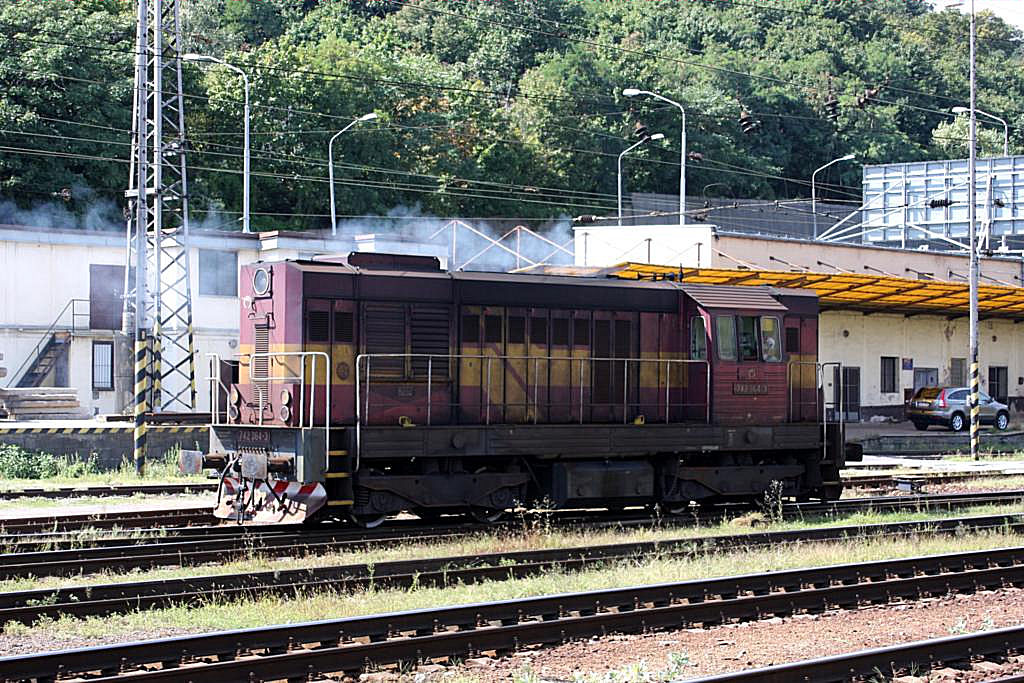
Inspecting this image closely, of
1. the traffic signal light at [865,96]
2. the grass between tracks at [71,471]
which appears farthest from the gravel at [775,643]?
the traffic signal light at [865,96]

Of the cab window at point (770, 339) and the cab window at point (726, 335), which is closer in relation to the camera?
the cab window at point (726, 335)

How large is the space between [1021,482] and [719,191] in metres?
58.3

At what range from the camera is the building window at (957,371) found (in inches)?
1736

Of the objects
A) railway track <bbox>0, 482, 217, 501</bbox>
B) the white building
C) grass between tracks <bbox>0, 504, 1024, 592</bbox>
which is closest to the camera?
grass between tracks <bbox>0, 504, 1024, 592</bbox>

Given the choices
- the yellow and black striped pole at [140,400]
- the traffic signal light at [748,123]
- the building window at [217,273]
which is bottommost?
the yellow and black striped pole at [140,400]

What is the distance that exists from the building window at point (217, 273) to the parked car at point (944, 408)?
22.6 m

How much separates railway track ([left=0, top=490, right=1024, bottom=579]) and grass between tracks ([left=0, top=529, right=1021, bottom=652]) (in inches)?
88.5

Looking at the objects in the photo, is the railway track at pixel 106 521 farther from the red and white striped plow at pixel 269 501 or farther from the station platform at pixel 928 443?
the station platform at pixel 928 443

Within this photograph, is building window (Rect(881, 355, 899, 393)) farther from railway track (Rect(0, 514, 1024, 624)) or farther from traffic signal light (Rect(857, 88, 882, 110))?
traffic signal light (Rect(857, 88, 882, 110))

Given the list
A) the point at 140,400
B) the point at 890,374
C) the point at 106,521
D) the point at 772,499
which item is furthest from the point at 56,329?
the point at 890,374

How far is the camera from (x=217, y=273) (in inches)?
1387

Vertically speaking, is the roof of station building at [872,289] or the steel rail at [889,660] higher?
the roof of station building at [872,289]

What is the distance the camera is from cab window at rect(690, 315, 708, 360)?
1727 cm

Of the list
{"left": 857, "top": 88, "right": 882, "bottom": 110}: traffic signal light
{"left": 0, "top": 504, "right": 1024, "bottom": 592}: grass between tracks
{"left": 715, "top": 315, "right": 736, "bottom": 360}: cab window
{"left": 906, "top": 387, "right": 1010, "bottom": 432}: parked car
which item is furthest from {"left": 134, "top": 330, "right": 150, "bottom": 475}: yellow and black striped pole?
{"left": 857, "top": 88, "right": 882, "bottom": 110}: traffic signal light
